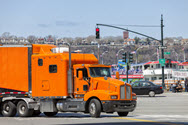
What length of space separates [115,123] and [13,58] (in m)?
7.62

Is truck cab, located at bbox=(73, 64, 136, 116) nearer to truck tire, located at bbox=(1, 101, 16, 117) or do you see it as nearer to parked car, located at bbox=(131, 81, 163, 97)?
truck tire, located at bbox=(1, 101, 16, 117)

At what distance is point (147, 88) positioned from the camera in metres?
44.1

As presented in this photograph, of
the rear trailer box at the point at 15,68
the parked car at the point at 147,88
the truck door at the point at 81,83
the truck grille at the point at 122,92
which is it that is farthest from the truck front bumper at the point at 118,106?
the parked car at the point at 147,88

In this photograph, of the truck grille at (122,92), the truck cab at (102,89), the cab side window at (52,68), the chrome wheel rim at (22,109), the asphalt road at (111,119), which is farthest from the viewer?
the chrome wheel rim at (22,109)

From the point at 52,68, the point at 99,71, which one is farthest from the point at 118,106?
the point at 52,68

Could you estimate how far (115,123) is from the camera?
16625 mm

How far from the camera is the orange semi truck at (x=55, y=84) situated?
65.0 ft

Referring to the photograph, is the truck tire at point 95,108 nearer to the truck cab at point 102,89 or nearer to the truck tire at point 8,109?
the truck cab at point 102,89

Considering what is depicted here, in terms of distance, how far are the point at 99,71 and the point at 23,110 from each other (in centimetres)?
420

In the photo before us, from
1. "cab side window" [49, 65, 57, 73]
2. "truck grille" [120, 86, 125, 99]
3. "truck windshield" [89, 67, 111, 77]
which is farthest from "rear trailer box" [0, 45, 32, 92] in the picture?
"truck grille" [120, 86, 125, 99]

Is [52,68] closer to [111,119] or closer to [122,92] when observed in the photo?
[122,92]

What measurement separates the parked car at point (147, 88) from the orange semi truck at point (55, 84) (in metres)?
22.5

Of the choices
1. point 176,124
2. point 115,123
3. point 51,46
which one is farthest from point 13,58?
point 176,124

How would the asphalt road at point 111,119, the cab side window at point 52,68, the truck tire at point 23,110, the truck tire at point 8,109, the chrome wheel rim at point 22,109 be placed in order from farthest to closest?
1. the truck tire at point 8,109
2. the chrome wheel rim at point 22,109
3. the truck tire at point 23,110
4. the cab side window at point 52,68
5. the asphalt road at point 111,119
